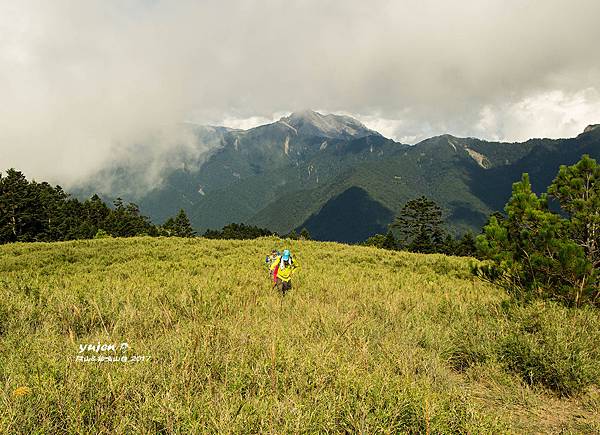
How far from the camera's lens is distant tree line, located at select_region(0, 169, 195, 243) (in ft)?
195

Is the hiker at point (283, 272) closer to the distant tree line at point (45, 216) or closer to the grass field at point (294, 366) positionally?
the grass field at point (294, 366)

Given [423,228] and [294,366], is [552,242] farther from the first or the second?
[423,228]

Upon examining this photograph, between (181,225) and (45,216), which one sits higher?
(45,216)

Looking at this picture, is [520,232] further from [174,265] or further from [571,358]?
[174,265]

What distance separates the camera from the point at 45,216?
Result: 66.3 m

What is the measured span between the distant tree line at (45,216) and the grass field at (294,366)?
54.4m

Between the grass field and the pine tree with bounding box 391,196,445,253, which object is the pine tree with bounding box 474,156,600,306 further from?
the pine tree with bounding box 391,196,445,253

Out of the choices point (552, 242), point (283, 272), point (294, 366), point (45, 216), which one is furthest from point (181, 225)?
point (294, 366)

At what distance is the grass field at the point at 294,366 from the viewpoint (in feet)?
9.93

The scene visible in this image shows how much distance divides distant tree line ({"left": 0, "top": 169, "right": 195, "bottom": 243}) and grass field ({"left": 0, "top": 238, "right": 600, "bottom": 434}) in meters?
54.4

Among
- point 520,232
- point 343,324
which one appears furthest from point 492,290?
point 343,324

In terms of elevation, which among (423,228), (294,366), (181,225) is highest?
(181,225)

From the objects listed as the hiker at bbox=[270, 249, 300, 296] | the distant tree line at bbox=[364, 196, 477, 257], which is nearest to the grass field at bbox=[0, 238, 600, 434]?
the hiker at bbox=[270, 249, 300, 296]

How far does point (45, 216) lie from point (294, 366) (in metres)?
80.3
